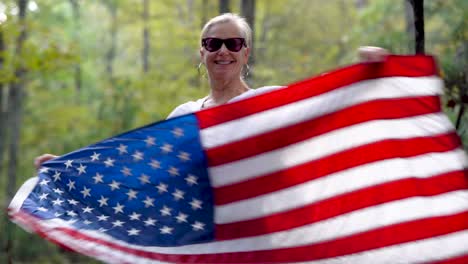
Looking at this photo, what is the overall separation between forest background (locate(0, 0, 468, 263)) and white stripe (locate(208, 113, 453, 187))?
130cm

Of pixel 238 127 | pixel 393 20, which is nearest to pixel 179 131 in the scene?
pixel 238 127

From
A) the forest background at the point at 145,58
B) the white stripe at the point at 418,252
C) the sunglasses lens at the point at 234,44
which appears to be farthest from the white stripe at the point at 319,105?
the forest background at the point at 145,58

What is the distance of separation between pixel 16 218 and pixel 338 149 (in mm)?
1601

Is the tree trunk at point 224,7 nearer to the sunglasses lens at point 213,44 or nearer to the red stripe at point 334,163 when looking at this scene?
the sunglasses lens at point 213,44

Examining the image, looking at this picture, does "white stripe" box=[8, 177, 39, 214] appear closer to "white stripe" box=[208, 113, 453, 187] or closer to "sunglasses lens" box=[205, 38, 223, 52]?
"white stripe" box=[208, 113, 453, 187]

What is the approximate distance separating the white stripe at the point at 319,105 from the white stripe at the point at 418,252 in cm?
70

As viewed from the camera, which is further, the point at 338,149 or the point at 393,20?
the point at 393,20

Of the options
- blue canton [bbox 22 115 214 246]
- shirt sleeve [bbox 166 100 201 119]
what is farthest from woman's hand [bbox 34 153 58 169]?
shirt sleeve [bbox 166 100 201 119]

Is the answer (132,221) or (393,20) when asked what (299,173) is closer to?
(132,221)

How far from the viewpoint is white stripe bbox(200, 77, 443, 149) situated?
3.61m

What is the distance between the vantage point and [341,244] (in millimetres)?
3479

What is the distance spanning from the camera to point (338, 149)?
3.61 meters

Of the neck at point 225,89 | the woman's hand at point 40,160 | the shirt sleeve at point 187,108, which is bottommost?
the woman's hand at point 40,160

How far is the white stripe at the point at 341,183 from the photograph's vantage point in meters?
3.54
